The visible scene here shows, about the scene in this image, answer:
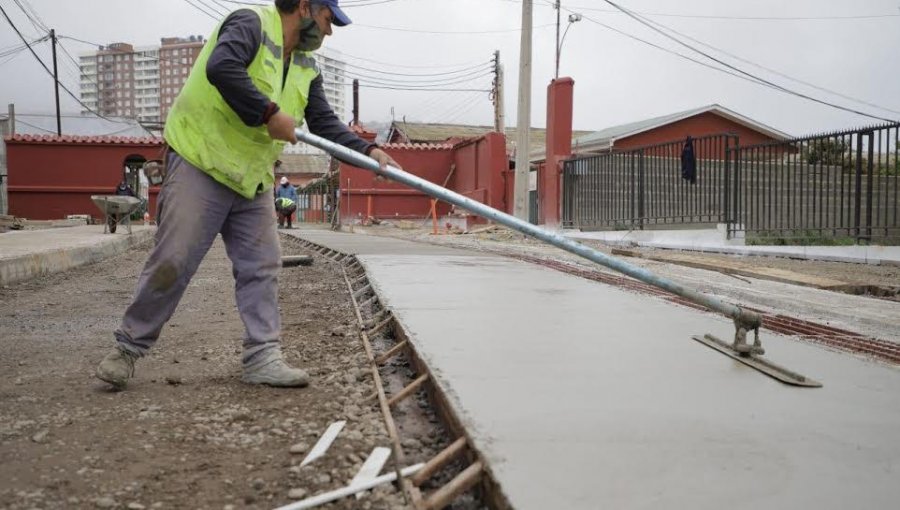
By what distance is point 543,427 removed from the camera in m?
2.00

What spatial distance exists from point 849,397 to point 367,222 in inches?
823

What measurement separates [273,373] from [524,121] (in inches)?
587

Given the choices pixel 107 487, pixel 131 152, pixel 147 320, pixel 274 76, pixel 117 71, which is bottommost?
pixel 107 487

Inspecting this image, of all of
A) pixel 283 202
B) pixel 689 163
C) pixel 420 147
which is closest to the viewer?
pixel 689 163

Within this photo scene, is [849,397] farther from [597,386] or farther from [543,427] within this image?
[543,427]

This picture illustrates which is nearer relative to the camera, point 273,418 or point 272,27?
point 273,418

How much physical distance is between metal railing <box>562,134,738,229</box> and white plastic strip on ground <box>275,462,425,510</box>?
11.1m

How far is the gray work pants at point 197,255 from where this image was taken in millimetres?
2717

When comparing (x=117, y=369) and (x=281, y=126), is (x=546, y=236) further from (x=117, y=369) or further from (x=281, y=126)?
(x=117, y=369)

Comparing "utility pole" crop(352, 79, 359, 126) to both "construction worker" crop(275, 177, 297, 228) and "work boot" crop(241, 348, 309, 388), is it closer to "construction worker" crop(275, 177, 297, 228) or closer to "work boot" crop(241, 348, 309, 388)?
"construction worker" crop(275, 177, 297, 228)

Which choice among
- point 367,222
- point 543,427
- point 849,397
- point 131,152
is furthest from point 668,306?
point 131,152

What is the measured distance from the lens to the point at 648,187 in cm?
1373

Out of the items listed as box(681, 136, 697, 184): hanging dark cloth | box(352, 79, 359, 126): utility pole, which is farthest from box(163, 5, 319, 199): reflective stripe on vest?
box(352, 79, 359, 126): utility pole

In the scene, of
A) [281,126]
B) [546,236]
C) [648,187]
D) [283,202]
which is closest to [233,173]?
[281,126]
